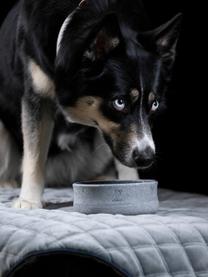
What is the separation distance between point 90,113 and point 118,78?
19 centimetres

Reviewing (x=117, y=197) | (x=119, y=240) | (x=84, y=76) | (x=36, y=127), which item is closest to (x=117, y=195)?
(x=117, y=197)

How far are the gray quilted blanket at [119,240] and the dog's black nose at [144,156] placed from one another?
316 millimetres

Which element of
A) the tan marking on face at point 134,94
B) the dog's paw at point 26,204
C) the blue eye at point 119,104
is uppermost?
the tan marking on face at point 134,94

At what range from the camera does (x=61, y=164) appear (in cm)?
289

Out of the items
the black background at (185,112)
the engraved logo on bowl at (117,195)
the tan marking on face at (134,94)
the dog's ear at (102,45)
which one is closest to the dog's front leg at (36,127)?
the dog's ear at (102,45)

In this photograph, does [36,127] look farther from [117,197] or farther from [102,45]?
[117,197]

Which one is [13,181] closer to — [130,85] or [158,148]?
[158,148]

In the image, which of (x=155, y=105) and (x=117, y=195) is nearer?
(x=117, y=195)

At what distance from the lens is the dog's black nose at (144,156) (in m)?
2.09

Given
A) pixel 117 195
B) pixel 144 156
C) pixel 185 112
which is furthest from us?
pixel 185 112

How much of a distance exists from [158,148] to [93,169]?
14.0 inches

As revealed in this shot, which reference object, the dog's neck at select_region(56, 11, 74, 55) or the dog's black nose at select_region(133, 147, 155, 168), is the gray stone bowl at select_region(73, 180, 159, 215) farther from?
the dog's neck at select_region(56, 11, 74, 55)

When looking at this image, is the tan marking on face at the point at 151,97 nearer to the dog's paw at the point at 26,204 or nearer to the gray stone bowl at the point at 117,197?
the gray stone bowl at the point at 117,197

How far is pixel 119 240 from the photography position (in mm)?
1536
